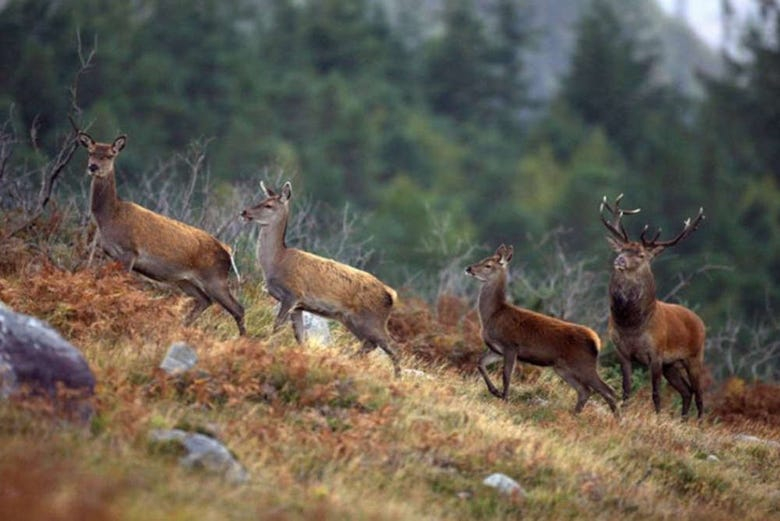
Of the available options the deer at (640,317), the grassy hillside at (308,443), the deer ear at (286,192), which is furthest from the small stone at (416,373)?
the deer at (640,317)

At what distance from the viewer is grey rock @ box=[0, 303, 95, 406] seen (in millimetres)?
9422

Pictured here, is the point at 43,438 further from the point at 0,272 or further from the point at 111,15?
the point at 111,15

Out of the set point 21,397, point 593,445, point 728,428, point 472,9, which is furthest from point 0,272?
point 472,9

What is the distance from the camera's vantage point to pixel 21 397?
934 cm

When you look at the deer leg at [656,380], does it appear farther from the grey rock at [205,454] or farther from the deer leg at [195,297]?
the grey rock at [205,454]

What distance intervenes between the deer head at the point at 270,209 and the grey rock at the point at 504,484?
4326 millimetres

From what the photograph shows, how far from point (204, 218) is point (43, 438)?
8434 mm

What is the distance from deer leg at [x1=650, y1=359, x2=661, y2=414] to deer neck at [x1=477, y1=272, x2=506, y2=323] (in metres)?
1.87

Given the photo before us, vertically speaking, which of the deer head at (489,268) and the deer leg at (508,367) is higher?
the deer head at (489,268)

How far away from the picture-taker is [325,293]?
1345 centimetres

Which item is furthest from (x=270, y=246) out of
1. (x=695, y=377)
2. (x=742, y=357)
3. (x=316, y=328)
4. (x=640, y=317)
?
(x=742, y=357)

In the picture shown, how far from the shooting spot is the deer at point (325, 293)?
13.4 m

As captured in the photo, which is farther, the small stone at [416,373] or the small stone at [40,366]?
the small stone at [416,373]

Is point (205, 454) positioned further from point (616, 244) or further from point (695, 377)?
point (695, 377)
